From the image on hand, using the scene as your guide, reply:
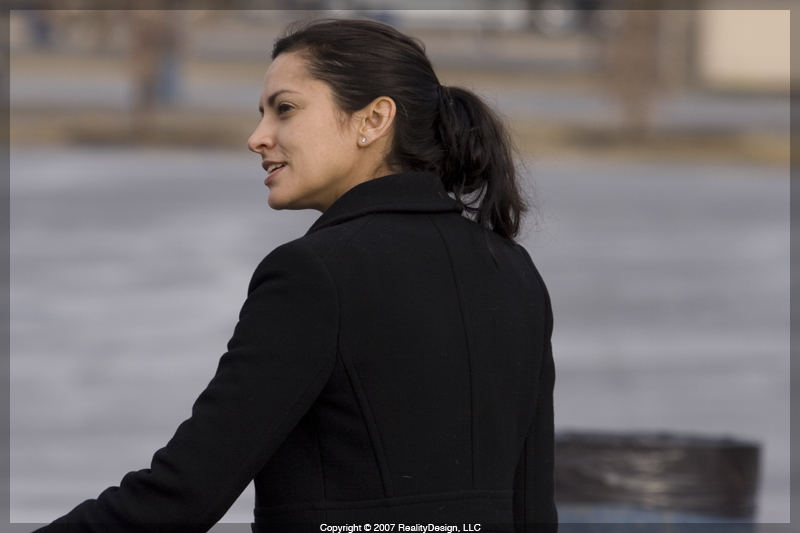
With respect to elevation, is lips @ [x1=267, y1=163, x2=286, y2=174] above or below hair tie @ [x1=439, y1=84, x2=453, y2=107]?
below

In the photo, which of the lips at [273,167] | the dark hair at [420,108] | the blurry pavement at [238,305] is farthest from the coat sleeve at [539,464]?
the blurry pavement at [238,305]

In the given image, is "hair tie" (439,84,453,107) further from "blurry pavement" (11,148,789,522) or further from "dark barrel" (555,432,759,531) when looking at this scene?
"dark barrel" (555,432,759,531)

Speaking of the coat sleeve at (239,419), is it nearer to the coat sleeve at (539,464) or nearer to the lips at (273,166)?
the lips at (273,166)

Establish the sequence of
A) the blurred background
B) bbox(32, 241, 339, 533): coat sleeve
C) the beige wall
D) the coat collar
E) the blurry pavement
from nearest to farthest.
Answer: bbox(32, 241, 339, 533): coat sleeve → the coat collar → the blurry pavement → the blurred background → the beige wall

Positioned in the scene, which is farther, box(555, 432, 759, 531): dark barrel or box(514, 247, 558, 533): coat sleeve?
box(555, 432, 759, 531): dark barrel

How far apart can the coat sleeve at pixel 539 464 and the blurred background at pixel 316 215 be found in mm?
288

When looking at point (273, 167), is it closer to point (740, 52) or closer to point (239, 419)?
point (239, 419)

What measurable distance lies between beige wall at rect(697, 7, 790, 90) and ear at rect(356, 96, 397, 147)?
23.5 metres

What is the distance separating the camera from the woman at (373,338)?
124cm

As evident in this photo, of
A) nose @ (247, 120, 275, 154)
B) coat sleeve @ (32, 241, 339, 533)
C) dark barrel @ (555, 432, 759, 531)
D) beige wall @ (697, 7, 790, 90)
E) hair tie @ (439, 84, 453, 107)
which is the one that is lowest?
dark barrel @ (555, 432, 759, 531)

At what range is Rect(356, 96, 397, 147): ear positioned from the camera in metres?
1.45

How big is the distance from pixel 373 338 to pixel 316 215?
28.0 feet

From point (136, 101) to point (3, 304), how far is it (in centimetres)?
1000

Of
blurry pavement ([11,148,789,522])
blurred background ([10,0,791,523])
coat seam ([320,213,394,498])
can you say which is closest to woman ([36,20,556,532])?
coat seam ([320,213,394,498])
